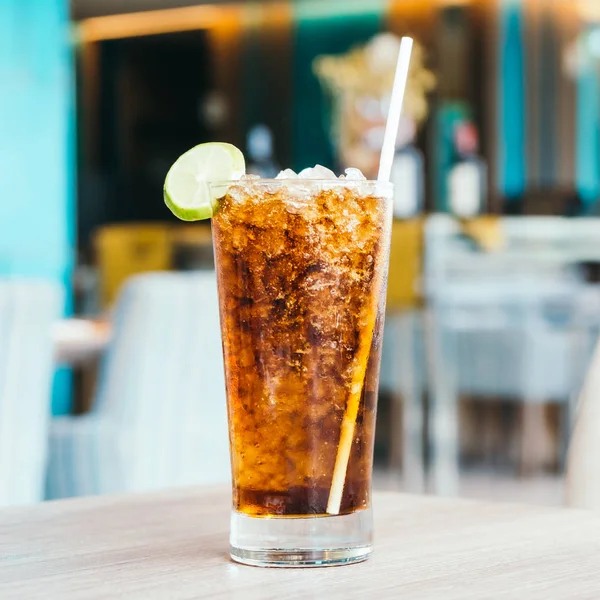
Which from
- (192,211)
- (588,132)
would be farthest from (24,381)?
(588,132)

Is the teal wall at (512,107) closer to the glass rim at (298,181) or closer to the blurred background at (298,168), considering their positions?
the blurred background at (298,168)

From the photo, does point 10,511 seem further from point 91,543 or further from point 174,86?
point 174,86

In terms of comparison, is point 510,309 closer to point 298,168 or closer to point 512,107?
point 512,107

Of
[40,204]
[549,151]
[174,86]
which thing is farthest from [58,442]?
[174,86]

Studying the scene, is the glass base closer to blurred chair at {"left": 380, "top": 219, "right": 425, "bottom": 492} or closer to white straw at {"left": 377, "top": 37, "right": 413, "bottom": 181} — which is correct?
white straw at {"left": 377, "top": 37, "right": 413, "bottom": 181}

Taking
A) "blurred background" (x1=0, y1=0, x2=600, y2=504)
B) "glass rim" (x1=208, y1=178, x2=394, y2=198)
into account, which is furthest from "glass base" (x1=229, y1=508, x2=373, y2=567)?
"blurred background" (x1=0, y1=0, x2=600, y2=504)

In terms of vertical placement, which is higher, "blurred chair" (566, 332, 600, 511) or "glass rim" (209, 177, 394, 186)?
"glass rim" (209, 177, 394, 186)
